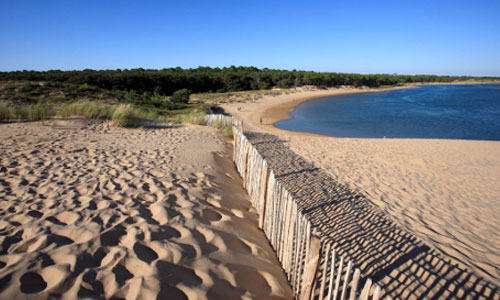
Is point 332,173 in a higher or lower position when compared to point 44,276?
lower

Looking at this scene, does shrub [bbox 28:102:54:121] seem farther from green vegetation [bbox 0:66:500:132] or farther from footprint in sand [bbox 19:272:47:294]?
footprint in sand [bbox 19:272:47:294]

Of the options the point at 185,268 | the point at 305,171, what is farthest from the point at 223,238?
the point at 305,171

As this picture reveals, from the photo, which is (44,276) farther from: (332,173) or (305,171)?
(332,173)

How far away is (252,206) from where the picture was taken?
15.1 ft

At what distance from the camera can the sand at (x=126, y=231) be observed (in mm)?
2209

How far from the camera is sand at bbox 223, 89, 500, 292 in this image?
14.4 ft

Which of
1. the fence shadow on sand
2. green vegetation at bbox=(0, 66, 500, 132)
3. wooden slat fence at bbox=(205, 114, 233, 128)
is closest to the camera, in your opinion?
the fence shadow on sand

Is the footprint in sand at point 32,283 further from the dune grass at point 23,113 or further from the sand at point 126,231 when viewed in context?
the dune grass at point 23,113

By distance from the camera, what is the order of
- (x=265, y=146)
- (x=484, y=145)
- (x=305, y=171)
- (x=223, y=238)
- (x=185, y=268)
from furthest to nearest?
(x=484, y=145)
(x=265, y=146)
(x=305, y=171)
(x=223, y=238)
(x=185, y=268)

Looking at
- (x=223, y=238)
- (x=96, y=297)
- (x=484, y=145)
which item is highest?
(x=96, y=297)

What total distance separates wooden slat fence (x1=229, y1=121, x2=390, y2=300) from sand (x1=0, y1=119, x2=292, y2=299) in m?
0.19

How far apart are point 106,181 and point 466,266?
231 inches

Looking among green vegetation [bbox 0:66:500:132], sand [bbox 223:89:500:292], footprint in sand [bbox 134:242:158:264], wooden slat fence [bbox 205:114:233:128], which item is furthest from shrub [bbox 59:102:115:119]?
footprint in sand [bbox 134:242:158:264]

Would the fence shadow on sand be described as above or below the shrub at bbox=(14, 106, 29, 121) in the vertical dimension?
below
